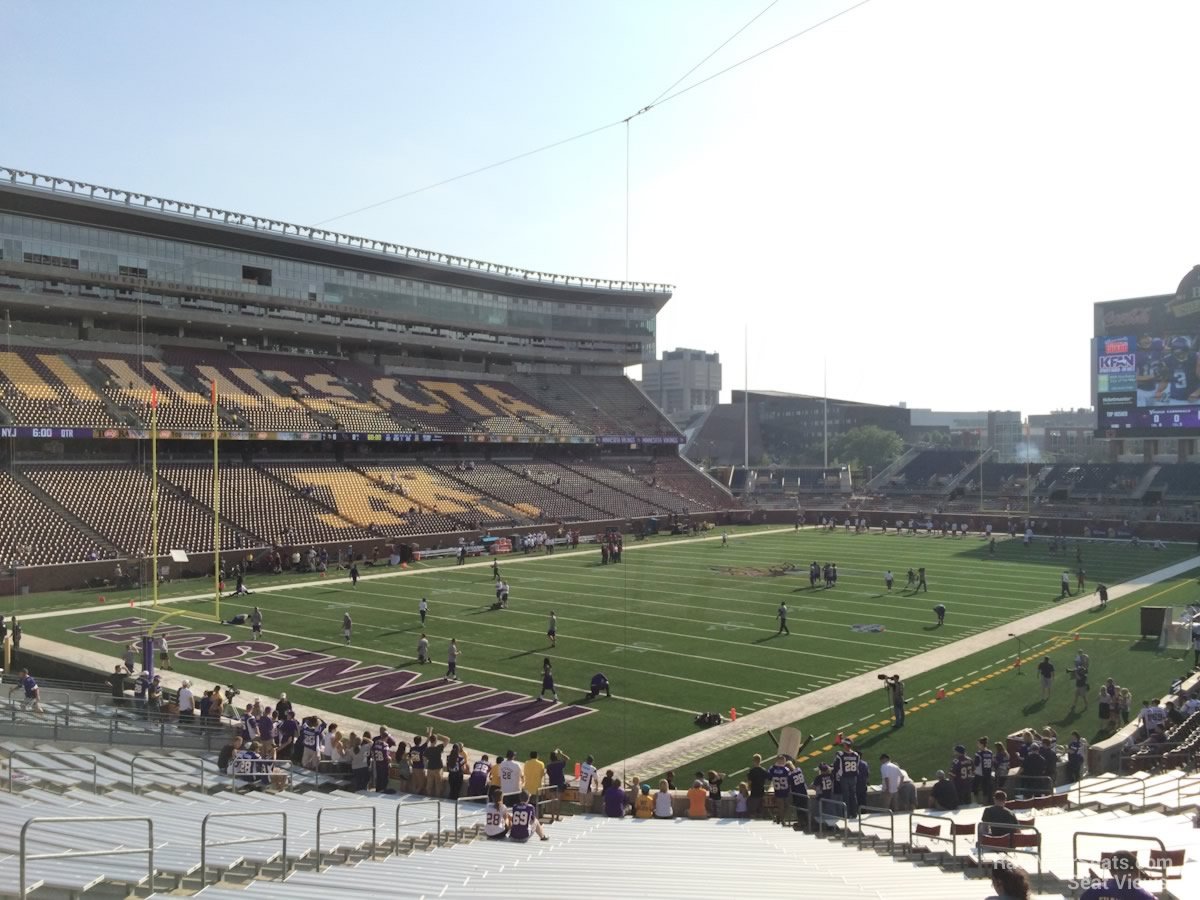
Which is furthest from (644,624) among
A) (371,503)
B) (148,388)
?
(148,388)

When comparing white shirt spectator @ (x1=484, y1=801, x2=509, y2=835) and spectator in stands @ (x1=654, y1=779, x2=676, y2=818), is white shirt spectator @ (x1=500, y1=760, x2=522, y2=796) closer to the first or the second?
white shirt spectator @ (x1=484, y1=801, x2=509, y2=835)

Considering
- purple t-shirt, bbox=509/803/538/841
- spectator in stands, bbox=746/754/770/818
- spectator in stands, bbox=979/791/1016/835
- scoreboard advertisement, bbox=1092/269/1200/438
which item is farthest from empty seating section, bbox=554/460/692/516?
spectator in stands, bbox=979/791/1016/835

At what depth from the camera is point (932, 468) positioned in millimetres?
80500

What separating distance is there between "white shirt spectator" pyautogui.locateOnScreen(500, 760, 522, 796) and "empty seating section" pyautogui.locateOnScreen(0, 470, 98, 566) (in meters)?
27.6

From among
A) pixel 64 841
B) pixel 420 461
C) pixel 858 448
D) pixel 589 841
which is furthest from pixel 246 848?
pixel 858 448

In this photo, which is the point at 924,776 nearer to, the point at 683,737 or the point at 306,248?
the point at 683,737

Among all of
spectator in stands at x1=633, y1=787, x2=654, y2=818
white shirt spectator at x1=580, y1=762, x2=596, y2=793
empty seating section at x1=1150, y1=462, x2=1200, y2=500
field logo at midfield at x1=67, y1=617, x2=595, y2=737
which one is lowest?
field logo at midfield at x1=67, y1=617, x2=595, y2=737

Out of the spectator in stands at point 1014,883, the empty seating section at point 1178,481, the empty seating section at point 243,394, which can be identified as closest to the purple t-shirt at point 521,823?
the spectator in stands at point 1014,883

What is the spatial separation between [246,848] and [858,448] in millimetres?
117442

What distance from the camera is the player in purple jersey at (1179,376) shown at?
5344cm

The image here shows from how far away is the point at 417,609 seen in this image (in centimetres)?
3144

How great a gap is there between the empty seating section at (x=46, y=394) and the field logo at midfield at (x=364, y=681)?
1593cm

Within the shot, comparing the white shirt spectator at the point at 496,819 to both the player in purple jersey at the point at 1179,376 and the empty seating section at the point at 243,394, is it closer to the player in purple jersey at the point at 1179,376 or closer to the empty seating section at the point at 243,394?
the empty seating section at the point at 243,394

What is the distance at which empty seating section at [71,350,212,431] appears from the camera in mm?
44344
